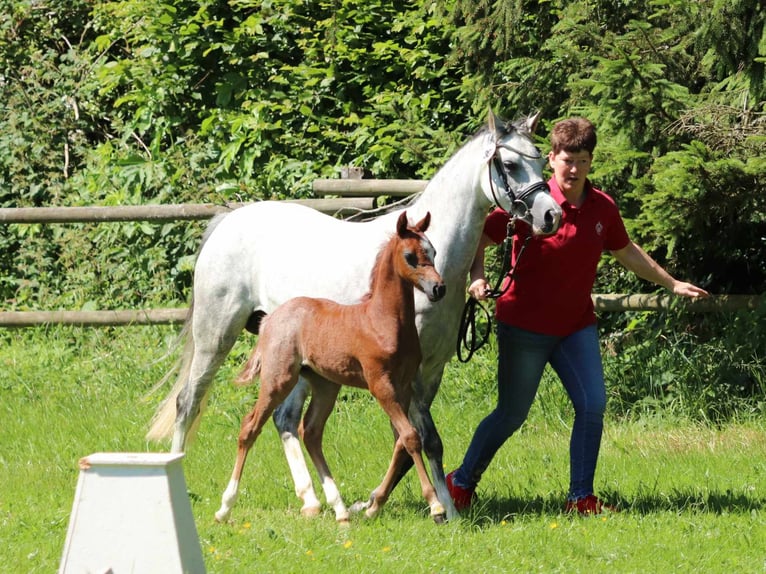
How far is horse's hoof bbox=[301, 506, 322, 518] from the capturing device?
5875 mm

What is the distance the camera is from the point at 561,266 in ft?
18.9

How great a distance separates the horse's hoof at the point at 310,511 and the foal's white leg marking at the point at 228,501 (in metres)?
0.42

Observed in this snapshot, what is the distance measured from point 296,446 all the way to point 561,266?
177 cm

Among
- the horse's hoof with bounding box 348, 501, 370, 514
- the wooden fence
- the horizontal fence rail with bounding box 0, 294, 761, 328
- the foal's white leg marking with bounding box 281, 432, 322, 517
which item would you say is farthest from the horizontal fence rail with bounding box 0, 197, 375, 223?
the horse's hoof with bounding box 348, 501, 370, 514

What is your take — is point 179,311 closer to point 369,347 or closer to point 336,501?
point 336,501

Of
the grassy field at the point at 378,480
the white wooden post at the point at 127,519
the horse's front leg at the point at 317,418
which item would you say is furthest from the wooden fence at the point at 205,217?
the white wooden post at the point at 127,519

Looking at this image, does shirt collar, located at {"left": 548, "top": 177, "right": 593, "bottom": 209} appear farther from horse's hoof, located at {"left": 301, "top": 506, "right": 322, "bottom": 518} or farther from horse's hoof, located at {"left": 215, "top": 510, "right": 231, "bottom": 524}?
horse's hoof, located at {"left": 215, "top": 510, "right": 231, "bottom": 524}

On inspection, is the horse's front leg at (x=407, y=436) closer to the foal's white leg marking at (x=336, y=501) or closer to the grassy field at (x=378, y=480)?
the grassy field at (x=378, y=480)

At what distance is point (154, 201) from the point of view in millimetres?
11367

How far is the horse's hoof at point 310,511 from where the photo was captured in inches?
231

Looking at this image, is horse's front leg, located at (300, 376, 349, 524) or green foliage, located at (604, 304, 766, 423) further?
green foliage, located at (604, 304, 766, 423)

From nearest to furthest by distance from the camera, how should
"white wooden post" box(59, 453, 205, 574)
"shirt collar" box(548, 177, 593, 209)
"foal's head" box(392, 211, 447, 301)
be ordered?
"white wooden post" box(59, 453, 205, 574) → "foal's head" box(392, 211, 447, 301) → "shirt collar" box(548, 177, 593, 209)

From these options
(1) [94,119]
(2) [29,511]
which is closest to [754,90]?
(2) [29,511]

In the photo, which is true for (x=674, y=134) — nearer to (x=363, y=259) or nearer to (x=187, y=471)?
(x=363, y=259)
